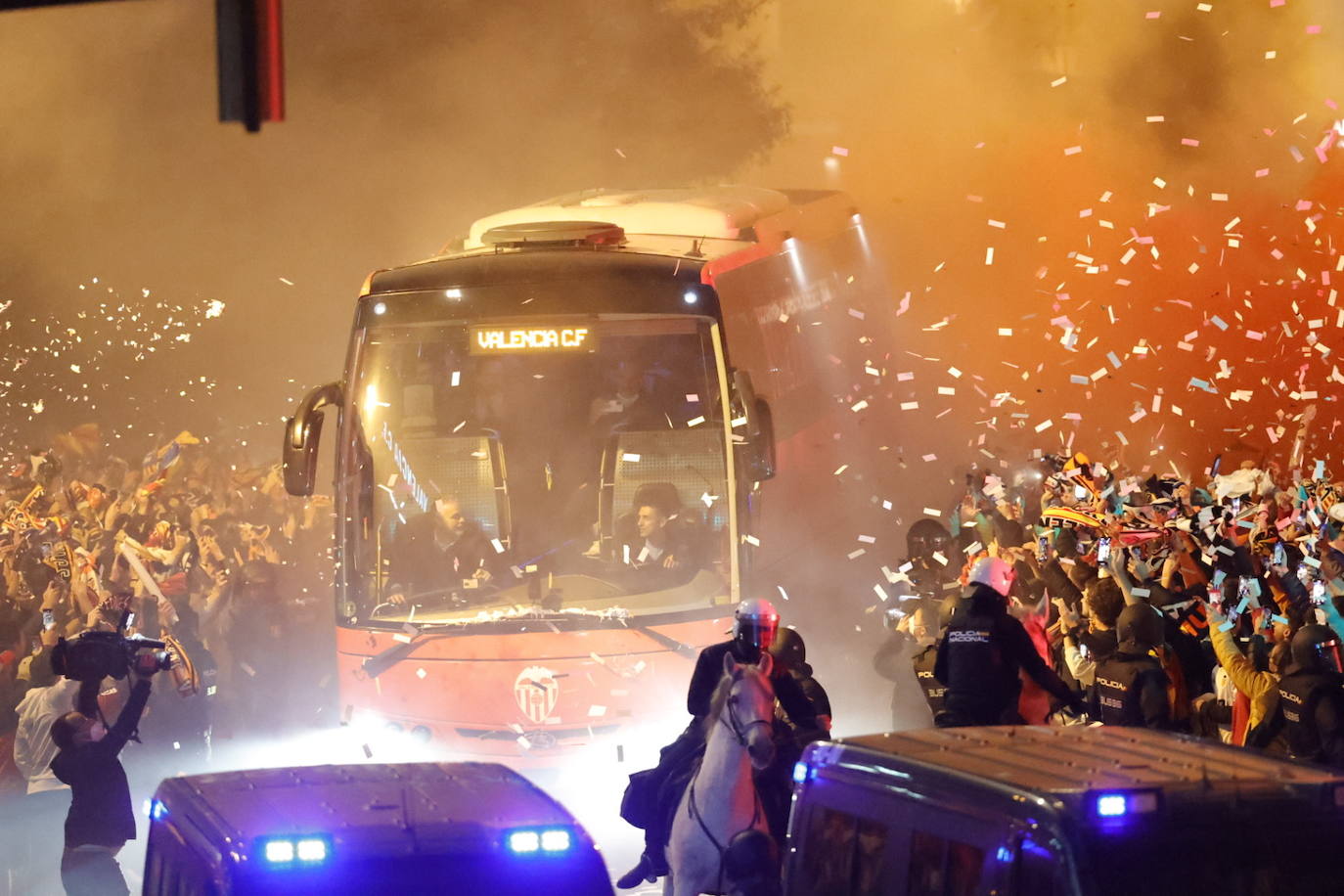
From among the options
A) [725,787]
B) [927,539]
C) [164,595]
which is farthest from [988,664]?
[164,595]

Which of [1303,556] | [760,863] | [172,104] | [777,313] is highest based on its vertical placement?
[172,104]

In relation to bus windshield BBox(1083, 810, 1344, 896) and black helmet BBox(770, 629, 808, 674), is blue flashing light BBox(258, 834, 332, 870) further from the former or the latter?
black helmet BBox(770, 629, 808, 674)

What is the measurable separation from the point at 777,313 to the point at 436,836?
10063 mm

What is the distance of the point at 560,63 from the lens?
20062 millimetres

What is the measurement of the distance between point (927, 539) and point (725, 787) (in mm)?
6792

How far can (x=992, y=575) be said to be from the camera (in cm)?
721

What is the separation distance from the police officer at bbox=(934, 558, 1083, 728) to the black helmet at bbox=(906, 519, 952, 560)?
5.62 meters

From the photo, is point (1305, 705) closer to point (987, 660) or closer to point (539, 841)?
point (987, 660)

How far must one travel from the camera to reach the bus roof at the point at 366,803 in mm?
4340

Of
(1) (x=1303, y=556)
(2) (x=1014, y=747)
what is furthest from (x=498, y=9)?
(2) (x=1014, y=747)

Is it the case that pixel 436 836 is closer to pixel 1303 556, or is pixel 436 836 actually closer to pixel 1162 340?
pixel 1303 556

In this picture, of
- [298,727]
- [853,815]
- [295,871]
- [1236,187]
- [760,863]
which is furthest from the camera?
[1236,187]

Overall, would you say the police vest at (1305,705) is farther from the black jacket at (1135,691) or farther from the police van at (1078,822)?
the police van at (1078,822)

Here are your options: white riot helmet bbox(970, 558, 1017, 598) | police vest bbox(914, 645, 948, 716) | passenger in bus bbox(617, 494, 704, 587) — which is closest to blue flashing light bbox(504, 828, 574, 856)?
white riot helmet bbox(970, 558, 1017, 598)
